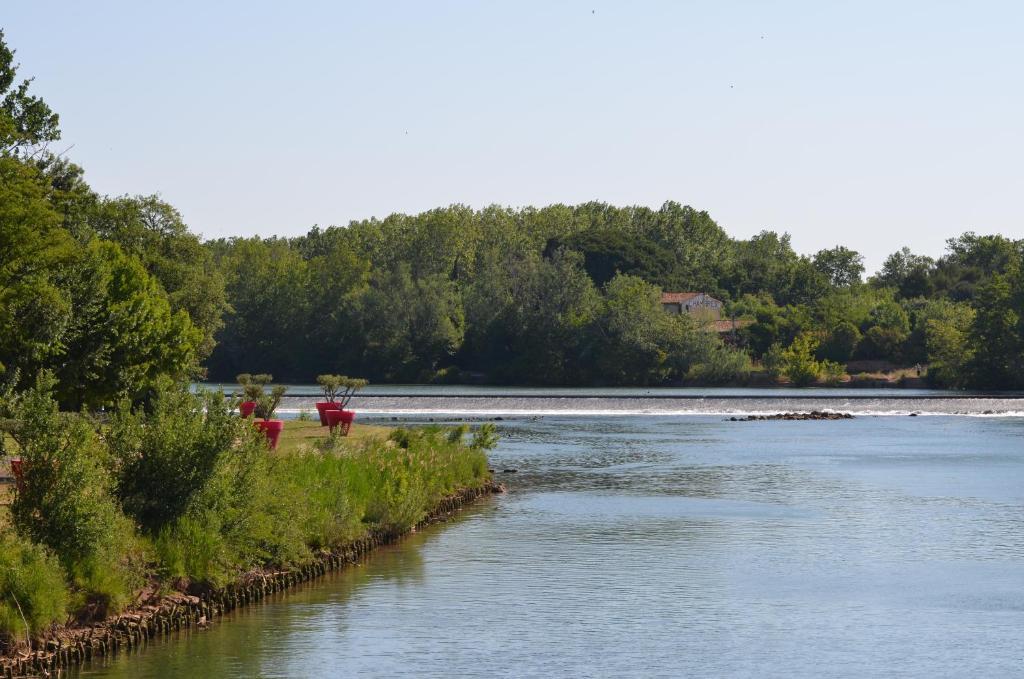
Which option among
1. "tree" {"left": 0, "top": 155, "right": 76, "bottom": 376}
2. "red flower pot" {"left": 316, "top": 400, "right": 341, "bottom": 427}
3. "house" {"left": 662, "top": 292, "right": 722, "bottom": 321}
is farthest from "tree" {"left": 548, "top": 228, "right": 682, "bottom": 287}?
"tree" {"left": 0, "top": 155, "right": 76, "bottom": 376}

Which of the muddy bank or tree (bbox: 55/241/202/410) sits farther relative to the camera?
tree (bbox: 55/241/202/410)

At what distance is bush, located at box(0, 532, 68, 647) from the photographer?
21688 millimetres

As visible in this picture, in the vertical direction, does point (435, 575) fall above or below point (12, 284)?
below

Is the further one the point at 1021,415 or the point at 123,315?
the point at 1021,415

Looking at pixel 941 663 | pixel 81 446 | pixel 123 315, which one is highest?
pixel 123 315

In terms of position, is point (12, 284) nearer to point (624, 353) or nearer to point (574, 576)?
point (574, 576)

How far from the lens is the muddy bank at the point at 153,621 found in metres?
22.1

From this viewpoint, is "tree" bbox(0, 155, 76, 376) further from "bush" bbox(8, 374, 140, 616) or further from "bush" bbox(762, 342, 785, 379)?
"bush" bbox(762, 342, 785, 379)

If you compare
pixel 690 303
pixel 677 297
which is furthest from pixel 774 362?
pixel 690 303

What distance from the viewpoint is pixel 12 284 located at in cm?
3888

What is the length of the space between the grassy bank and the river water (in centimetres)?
108

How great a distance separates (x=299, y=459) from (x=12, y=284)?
965 centimetres

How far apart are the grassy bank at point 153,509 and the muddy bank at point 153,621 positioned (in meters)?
0.21

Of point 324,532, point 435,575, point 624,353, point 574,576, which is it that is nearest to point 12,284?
point 324,532
